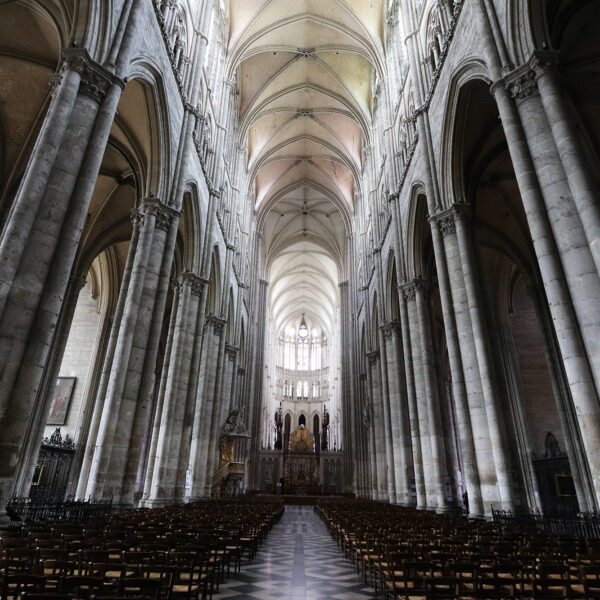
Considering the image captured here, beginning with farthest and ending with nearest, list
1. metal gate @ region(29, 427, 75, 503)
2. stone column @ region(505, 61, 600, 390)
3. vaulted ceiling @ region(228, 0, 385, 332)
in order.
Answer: vaulted ceiling @ region(228, 0, 385, 332)
metal gate @ region(29, 427, 75, 503)
stone column @ region(505, 61, 600, 390)

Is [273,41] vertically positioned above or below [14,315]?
above

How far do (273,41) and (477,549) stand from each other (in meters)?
28.3

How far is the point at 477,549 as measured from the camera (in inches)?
214

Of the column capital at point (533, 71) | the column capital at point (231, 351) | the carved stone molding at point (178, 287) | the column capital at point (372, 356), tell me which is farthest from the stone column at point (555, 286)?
the column capital at point (231, 351)

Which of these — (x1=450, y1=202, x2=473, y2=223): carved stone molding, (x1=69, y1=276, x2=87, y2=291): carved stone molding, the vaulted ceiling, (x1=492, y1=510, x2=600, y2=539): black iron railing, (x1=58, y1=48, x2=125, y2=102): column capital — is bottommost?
(x1=492, y1=510, x2=600, y2=539): black iron railing

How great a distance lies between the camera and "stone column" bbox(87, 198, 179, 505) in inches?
411

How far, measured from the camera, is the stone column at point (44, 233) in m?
6.55

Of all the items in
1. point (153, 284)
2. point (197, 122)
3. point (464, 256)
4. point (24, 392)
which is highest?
point (197, 122)

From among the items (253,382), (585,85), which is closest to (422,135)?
(585,85)

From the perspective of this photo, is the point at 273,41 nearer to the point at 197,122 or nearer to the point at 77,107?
the point at 197,122

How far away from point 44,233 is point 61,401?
19242 mm

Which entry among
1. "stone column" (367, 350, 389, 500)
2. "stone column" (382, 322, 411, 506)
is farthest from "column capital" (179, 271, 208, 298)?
"stone column" (367, 350, 389, 500)

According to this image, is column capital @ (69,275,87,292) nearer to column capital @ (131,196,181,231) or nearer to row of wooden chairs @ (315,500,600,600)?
column capital @ (131,196,181,231)

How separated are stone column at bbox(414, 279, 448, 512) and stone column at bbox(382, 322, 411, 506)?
409cm
